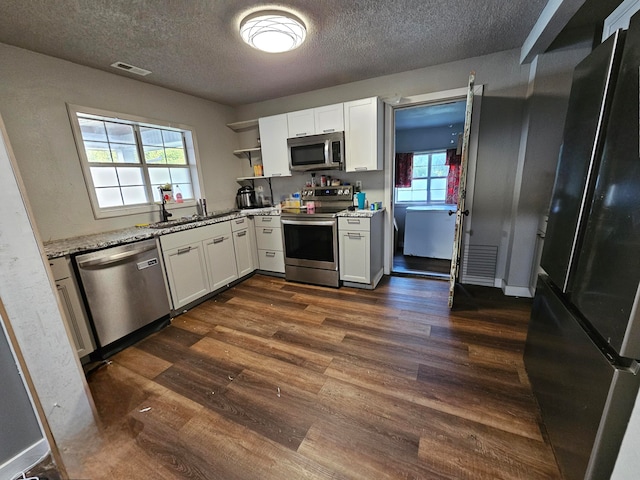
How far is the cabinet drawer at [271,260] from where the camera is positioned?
3.50 m

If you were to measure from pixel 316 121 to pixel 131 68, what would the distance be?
77.2 inches

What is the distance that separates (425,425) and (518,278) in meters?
2.14

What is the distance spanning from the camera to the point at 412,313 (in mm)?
2467

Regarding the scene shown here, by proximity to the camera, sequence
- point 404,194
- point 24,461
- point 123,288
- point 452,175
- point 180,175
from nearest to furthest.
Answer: point 24,461
point 123,288
point 180,175
point 452,175
point 404,194

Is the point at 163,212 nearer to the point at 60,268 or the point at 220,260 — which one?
the point at 220,260

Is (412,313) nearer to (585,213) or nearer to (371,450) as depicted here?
(371,450)

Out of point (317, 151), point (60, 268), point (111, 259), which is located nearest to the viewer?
point (60, 268)

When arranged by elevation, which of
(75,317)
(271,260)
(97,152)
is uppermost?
(97,152)

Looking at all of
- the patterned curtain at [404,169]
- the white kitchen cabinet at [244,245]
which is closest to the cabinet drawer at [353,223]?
the white kitchen cabinet at [244,245]

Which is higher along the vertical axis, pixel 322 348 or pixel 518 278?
pixel 518 278

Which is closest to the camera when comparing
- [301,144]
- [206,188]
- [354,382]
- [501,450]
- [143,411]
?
[501,450]

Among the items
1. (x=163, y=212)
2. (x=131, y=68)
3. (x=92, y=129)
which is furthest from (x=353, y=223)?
(x=92, y=129)

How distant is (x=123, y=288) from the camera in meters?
2.14

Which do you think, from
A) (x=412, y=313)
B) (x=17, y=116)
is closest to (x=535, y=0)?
(x=412, y=313)
